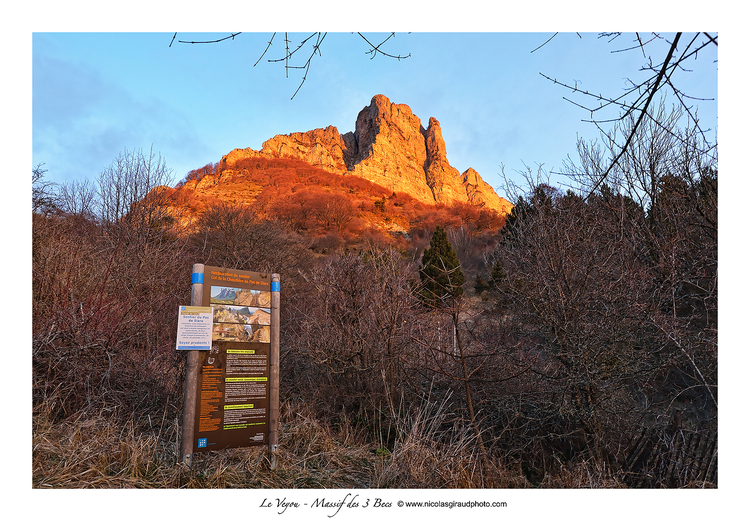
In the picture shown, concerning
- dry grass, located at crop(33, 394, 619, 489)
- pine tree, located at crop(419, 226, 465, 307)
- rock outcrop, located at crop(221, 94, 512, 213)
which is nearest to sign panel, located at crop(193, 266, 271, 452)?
dry grass, located at crop(33, 394, 619, 489)

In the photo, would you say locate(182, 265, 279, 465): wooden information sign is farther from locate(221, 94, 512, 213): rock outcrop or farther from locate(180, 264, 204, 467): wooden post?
locate(221, 94, 512, 213): rock outcrop

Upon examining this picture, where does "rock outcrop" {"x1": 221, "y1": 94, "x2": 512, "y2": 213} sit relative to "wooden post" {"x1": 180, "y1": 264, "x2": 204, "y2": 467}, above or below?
above

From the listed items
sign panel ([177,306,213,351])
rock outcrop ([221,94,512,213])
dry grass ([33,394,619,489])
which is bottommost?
dry grass ([33,394,619,489])

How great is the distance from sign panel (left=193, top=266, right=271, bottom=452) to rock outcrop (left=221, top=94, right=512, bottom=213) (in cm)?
6501

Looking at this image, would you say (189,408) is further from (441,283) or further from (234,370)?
(441,283)

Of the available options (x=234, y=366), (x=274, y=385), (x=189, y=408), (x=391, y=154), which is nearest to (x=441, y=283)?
(x=274, y=385)

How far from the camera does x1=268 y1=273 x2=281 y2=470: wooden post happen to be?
4.06 meters

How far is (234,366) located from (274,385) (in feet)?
1.57

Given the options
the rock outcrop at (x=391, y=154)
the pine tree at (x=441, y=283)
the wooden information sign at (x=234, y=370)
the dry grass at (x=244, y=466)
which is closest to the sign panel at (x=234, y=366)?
the wooden information sign at (x=234, y=370)

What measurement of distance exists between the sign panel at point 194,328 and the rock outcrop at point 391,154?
65289mm

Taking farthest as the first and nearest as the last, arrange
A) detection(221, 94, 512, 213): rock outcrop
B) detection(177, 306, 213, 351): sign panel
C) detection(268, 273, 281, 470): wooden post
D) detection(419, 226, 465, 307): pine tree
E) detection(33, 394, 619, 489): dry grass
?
detection(221, 94, 512, 213): rock outcrop, detection(419, 226, 465, 307): pine tree, detection(268, 273, 281, 470): wooden post, detection(177, 306, 213, 351): sign panel, detection(33, 394, 619, 489): dry grass

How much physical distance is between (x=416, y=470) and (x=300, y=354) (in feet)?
13.3

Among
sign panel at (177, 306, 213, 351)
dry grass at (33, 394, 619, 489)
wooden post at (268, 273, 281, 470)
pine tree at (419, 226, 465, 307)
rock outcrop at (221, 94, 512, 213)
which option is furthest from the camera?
rock outcrop at (221, 94, 512, 213)

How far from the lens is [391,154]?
77938 mm
